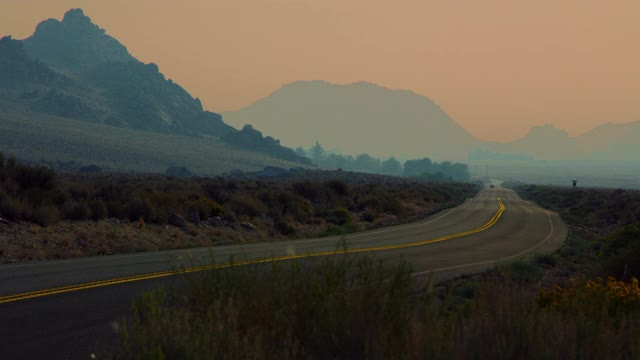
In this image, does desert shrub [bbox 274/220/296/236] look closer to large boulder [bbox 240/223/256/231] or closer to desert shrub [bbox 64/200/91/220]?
large boulder [bbox 240/223/256/231]

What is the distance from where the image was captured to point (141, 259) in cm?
1412

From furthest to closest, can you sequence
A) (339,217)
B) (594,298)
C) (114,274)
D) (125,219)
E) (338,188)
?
1. (338,188)
2. (339,217)
3. (125,219)
4. (114,274)
5. (594,298)

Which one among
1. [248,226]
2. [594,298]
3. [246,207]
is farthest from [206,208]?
[594,298]

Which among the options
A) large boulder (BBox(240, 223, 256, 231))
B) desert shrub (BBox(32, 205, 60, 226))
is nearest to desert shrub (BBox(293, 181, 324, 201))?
large boulder (BBox(240, 223, 256, 231))

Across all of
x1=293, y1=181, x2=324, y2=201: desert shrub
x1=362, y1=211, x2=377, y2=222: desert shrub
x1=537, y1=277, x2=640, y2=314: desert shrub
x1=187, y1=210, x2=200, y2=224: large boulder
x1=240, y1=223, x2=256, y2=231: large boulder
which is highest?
x1=537, y1=277, x2=640, y2=314: desert shrub

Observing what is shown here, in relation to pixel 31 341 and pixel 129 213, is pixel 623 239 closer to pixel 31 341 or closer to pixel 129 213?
pixel 31 341

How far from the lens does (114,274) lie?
11555 millimetres

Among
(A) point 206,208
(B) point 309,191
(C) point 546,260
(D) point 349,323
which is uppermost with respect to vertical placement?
(D) point 349,323

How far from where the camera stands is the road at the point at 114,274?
6754 millimetres

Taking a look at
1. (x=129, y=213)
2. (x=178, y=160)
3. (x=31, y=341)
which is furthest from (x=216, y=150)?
(x=31, y=341)

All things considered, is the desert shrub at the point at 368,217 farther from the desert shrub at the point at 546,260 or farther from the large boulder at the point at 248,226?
the desert shrub at the point at 546,260

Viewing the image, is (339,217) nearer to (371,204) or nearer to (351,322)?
(371,204)

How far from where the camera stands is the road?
6754 mm

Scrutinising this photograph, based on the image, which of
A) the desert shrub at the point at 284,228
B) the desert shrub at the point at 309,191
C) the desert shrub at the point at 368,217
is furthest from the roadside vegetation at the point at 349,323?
the desert shrub at the point at 309,191
